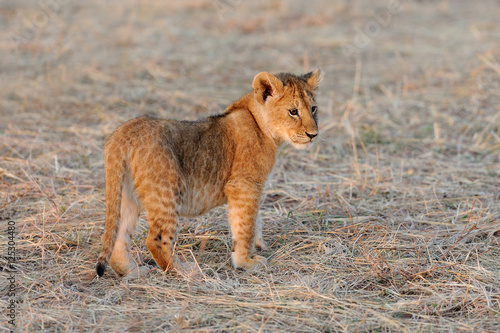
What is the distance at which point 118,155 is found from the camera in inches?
188

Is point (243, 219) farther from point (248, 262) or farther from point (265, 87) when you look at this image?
point (265, 87)

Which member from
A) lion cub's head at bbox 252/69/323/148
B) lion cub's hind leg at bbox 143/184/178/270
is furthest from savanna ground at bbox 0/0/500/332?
lion cub's head at bbox 252/69/323/148

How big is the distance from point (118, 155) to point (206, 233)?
1504 millimetres

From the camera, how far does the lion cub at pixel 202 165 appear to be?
477 cm

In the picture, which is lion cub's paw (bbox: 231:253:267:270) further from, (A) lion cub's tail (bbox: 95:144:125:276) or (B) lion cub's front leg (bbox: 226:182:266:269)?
(A) lion cub's tail (bbox: 95:144:125:276)

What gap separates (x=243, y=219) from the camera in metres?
5.27

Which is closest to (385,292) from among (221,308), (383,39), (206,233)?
(221,308)

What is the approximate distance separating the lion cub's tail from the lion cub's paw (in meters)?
1.22

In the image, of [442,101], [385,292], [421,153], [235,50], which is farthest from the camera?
[235,50]

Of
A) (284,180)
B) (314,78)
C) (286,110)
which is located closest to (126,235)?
(286,110)

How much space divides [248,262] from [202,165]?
3.30ft

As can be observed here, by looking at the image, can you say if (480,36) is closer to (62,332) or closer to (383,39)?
(383,39)

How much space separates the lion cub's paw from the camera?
5133mm

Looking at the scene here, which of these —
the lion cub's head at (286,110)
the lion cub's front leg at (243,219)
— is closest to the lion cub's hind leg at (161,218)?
the lion cub's front leg at (243,219)
